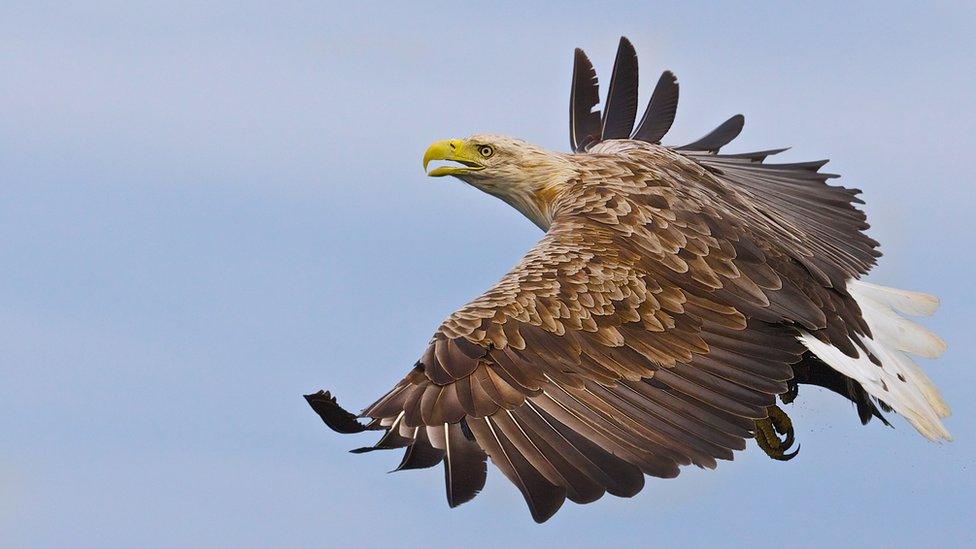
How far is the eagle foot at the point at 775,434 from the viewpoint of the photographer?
9.95 m

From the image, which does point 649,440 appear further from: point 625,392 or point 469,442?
point 469,442

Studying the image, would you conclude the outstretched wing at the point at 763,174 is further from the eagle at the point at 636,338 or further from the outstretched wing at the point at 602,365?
the outstretched wing at the point at 602,365

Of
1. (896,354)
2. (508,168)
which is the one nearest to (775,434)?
(896,354)

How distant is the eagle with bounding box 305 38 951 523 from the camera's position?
751cm

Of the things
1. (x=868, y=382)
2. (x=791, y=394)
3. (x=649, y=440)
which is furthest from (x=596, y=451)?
(x=791, y=394)

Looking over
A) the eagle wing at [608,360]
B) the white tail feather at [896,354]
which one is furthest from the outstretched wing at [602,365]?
the white tail feather at [896,354]

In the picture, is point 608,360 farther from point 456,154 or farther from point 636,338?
point 456,154

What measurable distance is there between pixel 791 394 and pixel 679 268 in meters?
1.85

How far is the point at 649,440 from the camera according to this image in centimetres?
757

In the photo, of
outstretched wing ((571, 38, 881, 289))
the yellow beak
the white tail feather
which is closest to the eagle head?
the yellow beak

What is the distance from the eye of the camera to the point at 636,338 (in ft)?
26.9

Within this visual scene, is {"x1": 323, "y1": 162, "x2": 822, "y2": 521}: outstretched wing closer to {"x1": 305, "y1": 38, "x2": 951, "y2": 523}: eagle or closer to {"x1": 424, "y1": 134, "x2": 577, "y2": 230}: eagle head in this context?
{"x1": 305, "y1": 38, "x2": 951, "y2": 523}: eagle

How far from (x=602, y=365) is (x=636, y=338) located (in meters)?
0.30

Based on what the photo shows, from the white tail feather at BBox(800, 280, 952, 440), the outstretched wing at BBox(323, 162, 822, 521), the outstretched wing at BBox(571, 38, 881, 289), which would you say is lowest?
the white tail feather at BBox(800, 280, 952, 440)
